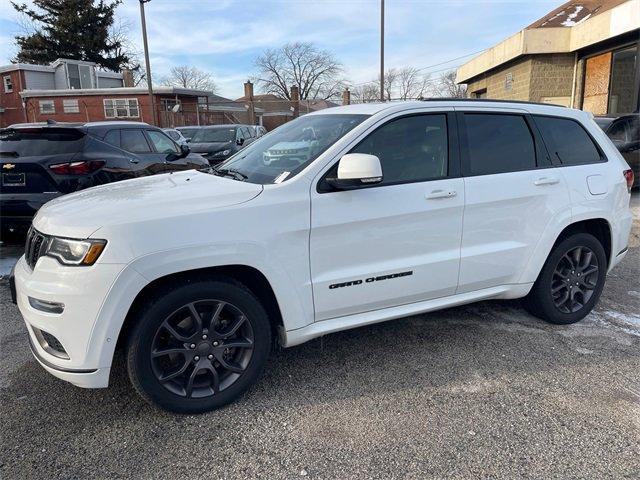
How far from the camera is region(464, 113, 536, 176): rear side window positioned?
140 inches

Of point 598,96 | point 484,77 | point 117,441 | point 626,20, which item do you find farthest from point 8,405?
point 484,77

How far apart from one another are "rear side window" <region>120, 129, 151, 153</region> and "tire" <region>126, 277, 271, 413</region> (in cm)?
476

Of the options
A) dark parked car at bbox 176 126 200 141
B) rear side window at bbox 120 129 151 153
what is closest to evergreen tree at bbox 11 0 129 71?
dark parked car at bbox 176 126 200 141

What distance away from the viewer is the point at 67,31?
137 feet

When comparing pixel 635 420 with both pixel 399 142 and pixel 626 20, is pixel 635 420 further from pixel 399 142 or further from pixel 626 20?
pixel 626 20

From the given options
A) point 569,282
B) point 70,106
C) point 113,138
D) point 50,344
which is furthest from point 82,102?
point 569,282

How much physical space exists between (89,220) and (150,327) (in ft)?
2.15

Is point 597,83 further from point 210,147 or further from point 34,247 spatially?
point 34,247

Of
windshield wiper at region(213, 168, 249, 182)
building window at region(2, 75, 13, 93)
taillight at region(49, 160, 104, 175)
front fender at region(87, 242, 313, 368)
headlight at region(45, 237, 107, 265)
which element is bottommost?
front fender at region(87, 242, 313, 368)

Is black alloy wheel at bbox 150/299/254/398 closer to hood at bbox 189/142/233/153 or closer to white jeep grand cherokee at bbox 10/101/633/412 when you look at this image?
white jeep grand cherokee at bbox 10/101/633/412

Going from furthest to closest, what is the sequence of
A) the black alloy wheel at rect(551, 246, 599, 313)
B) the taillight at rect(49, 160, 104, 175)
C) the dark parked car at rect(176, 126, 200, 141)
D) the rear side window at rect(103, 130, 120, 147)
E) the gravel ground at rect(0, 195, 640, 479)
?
the dark parked car at rect(176, 126, 200, 141) < the rear side window at rect(103, 130, 120, 147) < the taillight at rect(49, 160, 104, 175) < the black alloy wheel at rect(551, 246, 599, 313) < the gravel ground at rect(0, 195, 640, 479)

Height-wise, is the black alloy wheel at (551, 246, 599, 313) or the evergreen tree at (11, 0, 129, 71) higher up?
the evergreen tree at (11, 0, 129, 71)

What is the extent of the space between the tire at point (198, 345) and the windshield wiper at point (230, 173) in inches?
32.3

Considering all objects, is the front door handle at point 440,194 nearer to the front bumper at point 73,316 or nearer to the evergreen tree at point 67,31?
the front bumper at point 73,316
